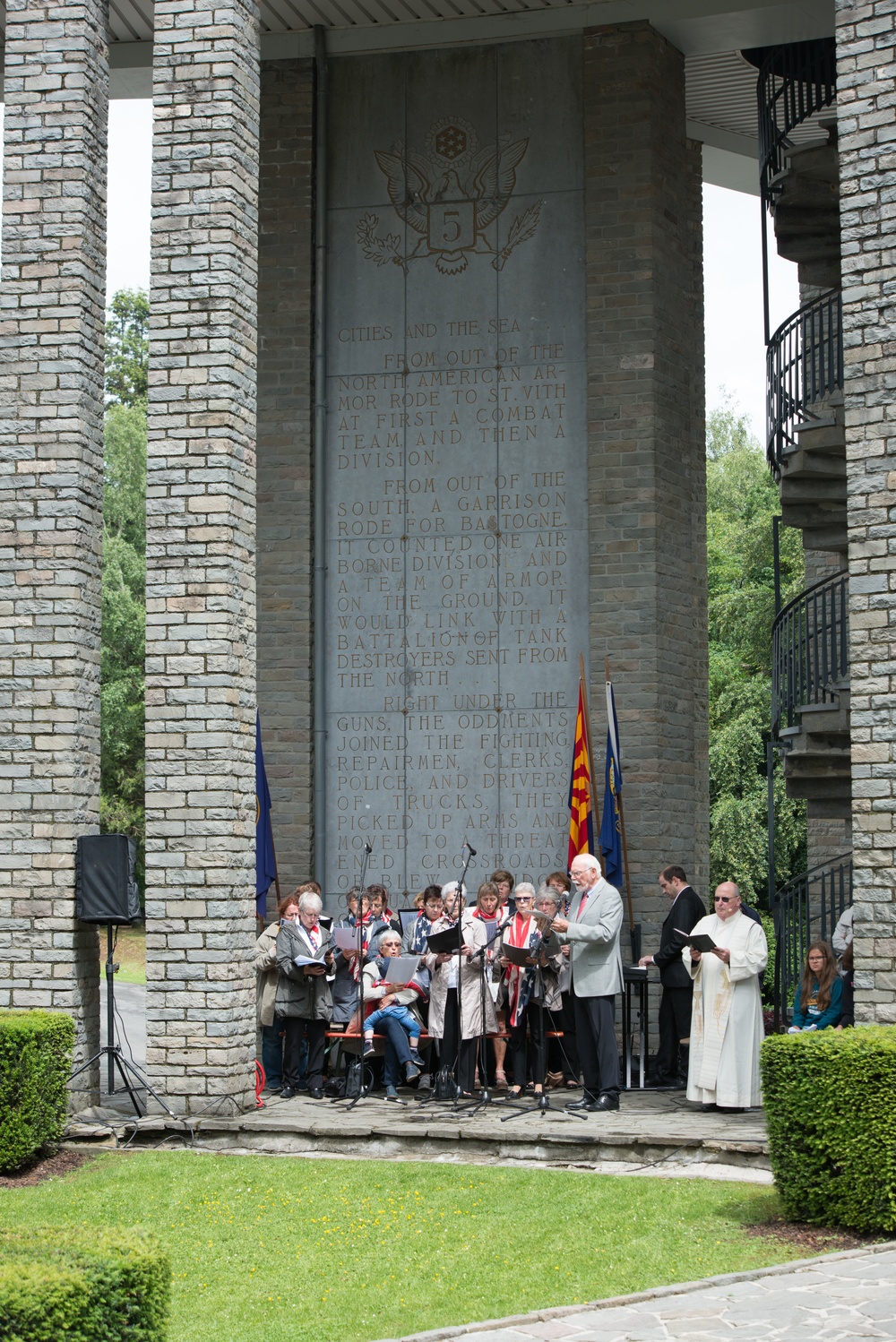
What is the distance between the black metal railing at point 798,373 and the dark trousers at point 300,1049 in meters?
6.71

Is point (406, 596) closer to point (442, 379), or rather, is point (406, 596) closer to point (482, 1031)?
point (442, 379)

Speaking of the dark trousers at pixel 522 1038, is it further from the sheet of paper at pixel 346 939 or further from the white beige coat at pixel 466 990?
the sheet of paper at pixel 346 939

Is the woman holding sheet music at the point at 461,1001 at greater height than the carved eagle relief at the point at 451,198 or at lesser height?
lesser

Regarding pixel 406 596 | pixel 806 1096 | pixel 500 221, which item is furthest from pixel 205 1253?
pixel 500 221

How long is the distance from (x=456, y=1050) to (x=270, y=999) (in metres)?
1.64

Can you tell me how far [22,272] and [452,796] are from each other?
261 inches

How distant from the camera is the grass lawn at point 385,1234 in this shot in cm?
720

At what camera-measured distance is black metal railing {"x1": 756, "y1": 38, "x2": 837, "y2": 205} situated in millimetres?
15156

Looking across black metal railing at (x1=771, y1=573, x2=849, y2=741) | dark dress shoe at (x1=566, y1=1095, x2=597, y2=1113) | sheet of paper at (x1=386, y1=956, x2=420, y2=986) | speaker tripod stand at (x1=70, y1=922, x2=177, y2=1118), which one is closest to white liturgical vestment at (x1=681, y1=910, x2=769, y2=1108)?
dark dress shoe at (x1=566, y1=1095, x2=597, y2=1113)

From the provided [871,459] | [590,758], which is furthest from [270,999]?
[871,459]

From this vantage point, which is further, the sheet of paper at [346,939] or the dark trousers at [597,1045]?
the sheet of paper at [346,939]

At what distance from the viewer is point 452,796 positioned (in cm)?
1580

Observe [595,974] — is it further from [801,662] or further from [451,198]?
[451,198]

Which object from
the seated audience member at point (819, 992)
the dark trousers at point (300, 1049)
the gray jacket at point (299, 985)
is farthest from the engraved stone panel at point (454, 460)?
the seated audience member at point (819, 992)
